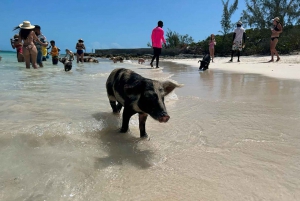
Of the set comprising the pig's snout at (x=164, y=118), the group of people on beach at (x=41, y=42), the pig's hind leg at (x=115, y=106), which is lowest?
the pig's hind leg at (x=115, y=106)

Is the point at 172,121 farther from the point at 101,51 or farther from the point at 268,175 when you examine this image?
the point at 101,51

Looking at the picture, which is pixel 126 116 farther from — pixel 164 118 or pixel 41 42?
pixel 41 42

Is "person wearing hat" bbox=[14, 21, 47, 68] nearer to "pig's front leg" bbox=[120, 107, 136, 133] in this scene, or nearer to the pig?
the pig

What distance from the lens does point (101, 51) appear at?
56.8 metres

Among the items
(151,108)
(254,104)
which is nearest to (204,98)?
(254,104)

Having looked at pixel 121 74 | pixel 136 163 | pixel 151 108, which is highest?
pixel 121 74

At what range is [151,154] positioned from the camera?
2.55m

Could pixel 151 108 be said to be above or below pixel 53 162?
above

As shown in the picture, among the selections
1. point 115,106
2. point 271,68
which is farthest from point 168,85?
point 271,68

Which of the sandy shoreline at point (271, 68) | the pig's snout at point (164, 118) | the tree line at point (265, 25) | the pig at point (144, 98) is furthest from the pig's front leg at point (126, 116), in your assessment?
the tree line at point (265, 25)

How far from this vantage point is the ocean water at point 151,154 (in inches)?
72.9

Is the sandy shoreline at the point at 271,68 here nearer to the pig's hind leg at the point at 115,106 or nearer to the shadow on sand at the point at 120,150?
the pig's hind leg at the point at 115,106

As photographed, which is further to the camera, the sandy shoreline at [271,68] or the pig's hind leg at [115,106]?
the sandy shoreline at [271,68]

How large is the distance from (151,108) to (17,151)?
127 centimetres
